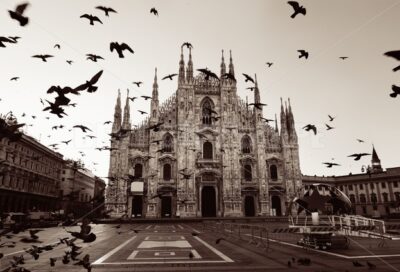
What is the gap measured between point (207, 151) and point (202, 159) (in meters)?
1.65

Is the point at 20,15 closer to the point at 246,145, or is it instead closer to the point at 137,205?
the point at 137,205

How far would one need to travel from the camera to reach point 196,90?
142 feet

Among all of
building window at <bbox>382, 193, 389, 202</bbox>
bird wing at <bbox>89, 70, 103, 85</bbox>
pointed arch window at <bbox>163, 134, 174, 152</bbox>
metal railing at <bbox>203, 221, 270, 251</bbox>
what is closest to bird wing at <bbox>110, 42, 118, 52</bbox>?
bird wing at <bbox>89, 70, 103, 85</bbox>

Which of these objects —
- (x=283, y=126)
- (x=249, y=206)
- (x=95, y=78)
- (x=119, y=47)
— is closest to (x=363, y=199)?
(x=283, y=126)

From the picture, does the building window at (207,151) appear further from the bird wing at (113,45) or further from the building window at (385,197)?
the building window at (385,197)

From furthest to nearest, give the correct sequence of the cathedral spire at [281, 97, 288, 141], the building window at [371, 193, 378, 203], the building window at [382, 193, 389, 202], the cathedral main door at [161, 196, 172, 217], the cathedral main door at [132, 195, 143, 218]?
the building window at [382, 193, 389, 202] → the building window at [371, 193, 378, 203] → the cathedral spire at [281, 97, 288, 141] → the cathedral main door at [161, 196, 172, 217] → the cathedral main door at [132, 195, 143, 218]

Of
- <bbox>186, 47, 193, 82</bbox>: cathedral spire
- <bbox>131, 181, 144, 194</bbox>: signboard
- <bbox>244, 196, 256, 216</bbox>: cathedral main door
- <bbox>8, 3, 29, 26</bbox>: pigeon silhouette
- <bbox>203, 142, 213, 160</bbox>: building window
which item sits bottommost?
<bbox>244, 196, 256, 216</bbox>: cathedral main door

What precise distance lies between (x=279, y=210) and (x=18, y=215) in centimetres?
3229

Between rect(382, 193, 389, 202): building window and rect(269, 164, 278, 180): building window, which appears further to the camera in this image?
rect(382, 193, 389, 202): building window

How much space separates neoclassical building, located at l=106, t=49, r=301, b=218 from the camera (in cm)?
3841

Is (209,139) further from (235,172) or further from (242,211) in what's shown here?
(242,211)

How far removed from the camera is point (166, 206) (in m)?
39.0

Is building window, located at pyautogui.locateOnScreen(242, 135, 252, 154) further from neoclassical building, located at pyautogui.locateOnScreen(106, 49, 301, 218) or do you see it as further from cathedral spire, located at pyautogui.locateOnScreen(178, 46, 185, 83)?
cathedral spire, located at pyautogui.locateOnScreen(178, 46, 185, 83)

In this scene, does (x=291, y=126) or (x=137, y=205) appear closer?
(x=137, y=205)
